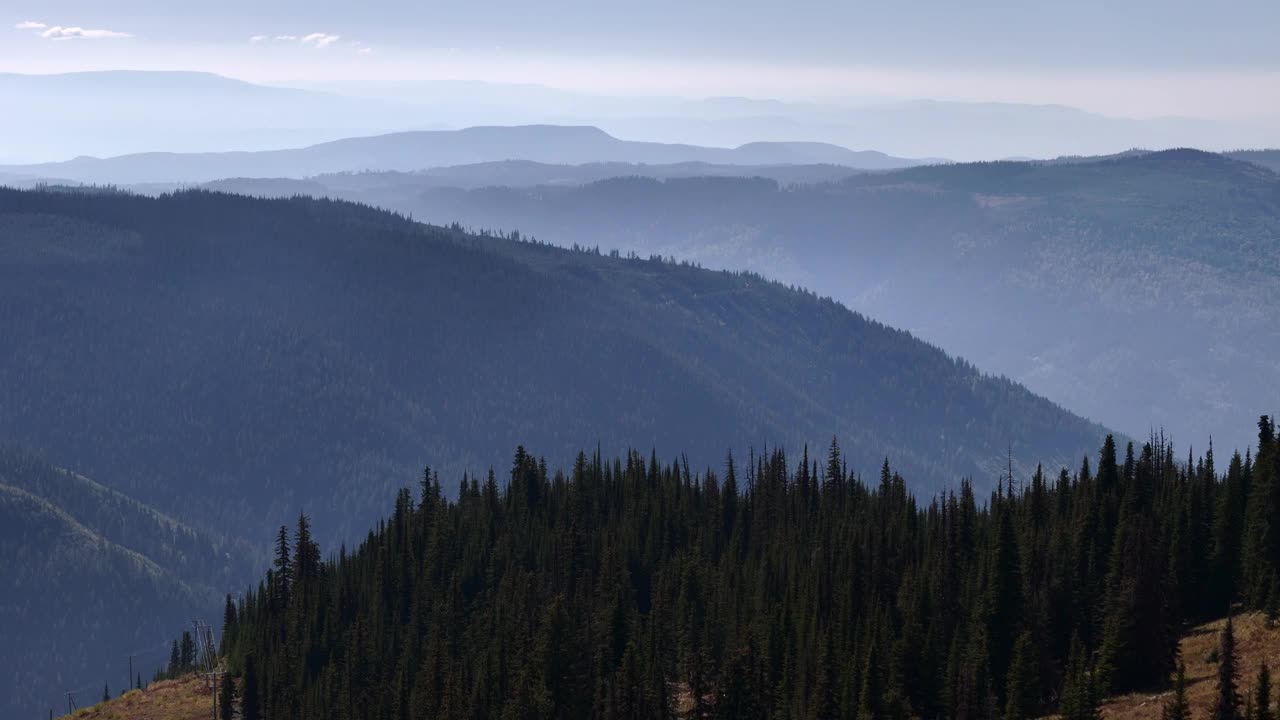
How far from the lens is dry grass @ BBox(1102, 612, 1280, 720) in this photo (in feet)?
340

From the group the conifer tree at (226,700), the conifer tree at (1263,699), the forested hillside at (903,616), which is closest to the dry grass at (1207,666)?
the forested hillside at (903,616)

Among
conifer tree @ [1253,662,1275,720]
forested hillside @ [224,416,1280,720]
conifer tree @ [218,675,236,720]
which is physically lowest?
conifer tree @ [218,675,236,720]

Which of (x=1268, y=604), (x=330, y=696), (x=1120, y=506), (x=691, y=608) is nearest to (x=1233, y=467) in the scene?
(x=1120, y=506)

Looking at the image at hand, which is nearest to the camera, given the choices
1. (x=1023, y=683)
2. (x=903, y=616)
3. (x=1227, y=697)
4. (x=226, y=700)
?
(x=1227, y=697)

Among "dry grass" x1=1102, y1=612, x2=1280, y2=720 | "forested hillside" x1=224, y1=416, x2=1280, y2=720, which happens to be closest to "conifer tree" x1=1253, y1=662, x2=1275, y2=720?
"dry grass" x1=1102, y1=612, x2=1280, y2=720

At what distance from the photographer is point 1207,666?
113 meters

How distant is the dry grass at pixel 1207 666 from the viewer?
10350cm

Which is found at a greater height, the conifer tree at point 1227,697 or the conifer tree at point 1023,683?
the conifer tree at point 1227,697

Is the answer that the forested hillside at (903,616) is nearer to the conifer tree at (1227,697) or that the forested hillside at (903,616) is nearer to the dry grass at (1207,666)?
A: the dry grass at (1207,666)

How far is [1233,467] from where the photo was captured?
149 metres

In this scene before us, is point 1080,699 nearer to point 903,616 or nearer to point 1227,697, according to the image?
point 1227,697

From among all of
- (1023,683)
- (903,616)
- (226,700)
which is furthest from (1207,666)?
(226,700)

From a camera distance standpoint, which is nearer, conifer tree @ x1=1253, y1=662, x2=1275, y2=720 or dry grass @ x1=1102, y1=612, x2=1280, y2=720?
conifer tree @ x1=1253, y1=662, x2=1275, y2=720

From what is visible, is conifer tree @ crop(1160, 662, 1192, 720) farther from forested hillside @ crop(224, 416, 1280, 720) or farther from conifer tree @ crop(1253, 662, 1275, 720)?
forested hillside @ crop(224, 416, 1280, 720)
